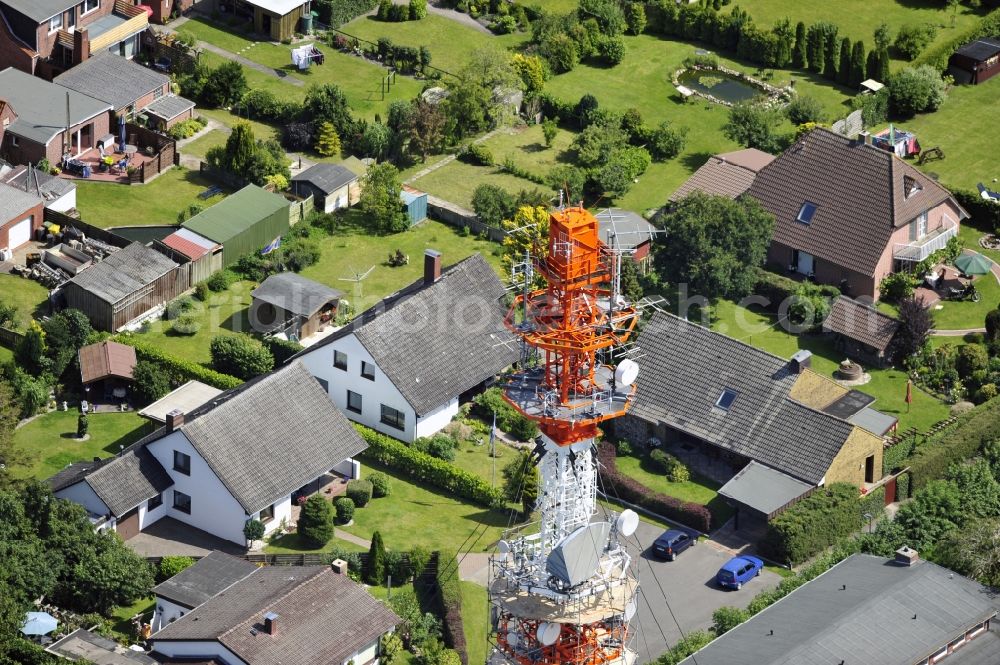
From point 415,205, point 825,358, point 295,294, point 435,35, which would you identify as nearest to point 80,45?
point 415,205

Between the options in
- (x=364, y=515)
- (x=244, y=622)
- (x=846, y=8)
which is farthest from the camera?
(x=846, y=8)

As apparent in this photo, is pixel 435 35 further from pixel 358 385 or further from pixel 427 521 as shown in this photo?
pixel 427 521

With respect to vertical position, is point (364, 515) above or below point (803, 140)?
below

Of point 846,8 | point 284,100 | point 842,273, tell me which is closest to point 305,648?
point 842,273

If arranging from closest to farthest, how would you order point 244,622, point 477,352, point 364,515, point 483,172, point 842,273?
point 244,622 → point 364,515 → point 477,352 → point 842,273 → point 483,172

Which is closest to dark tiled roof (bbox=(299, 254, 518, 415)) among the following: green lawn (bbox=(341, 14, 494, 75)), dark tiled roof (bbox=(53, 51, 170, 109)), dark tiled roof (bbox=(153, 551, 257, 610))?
dark tiled roof (bbox=(153, 551, 257, 610))

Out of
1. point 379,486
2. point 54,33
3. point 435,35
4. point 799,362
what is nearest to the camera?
point 379,486

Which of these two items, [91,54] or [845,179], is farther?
[91,54]

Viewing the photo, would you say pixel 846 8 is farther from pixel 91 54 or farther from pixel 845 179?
pixel 91 54
